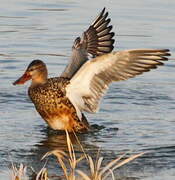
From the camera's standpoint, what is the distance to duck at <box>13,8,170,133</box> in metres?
8.80

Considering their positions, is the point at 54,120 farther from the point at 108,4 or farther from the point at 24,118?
the point at 108,4

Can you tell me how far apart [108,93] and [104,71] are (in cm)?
189

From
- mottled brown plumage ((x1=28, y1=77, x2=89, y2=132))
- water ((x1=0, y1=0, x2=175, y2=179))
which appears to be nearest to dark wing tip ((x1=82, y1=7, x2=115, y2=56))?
water ((x1=0, y1=0, x2=175, y2=179))

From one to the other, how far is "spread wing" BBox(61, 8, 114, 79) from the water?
0.74 m

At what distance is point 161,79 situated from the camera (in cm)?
1133

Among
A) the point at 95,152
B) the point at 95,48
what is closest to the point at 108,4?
the point at 95,48

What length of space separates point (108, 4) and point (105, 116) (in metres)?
5.62

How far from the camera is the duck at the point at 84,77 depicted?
28.9 feet

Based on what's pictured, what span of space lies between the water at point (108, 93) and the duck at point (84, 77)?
0.87ft

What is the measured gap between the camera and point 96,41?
10.1 metres

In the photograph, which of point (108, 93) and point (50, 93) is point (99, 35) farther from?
point (50, 93)

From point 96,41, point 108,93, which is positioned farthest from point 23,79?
point 108,93

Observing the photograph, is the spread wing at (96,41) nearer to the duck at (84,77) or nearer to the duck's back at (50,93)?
the duck at (84,77)

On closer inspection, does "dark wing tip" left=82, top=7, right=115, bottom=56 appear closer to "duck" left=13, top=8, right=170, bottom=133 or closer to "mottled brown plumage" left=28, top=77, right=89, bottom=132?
"duck" left=13, top=8, right=170, bottom=133
